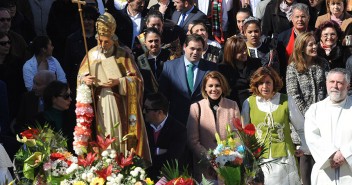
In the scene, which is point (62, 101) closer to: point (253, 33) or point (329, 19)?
point (253, 33)

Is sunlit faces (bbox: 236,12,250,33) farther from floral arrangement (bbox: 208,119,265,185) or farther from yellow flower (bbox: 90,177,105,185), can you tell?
yellow flower (bbox: 90,177,105,185)

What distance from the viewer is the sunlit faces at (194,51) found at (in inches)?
626

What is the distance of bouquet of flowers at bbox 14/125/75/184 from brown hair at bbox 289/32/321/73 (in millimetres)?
3974

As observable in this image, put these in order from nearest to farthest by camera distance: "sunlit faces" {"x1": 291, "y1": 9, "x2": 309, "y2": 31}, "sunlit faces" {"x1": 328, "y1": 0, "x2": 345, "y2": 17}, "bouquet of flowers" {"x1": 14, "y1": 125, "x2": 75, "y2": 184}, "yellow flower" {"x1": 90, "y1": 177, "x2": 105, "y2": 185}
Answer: "yellow flower" {"x1": 90, "y1": 177, "x2": 105, "y2": 185} < "bouquet of flowers" {"x1": 14, "y1": 125, "x2": 75, "y2": 184} < "sunlit faces" {"x1": 291, "y1": 9, "x2": 309, "y2": 31} < "sunlit faces" {"x1": 328, "y1": 0, "x2": 345, "y2": 17}

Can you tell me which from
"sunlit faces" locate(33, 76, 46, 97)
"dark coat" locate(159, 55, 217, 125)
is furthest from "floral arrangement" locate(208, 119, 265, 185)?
"sunlit faces" locate(33, 76, 46, 97)

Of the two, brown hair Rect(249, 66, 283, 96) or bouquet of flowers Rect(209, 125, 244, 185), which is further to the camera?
brown hair Rect(249, 66, 283, 96)

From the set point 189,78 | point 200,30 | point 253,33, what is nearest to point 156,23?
point 200,30

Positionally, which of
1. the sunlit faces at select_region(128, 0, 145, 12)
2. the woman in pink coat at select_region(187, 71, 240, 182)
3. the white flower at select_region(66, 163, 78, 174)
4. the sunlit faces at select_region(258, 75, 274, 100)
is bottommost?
the white flower at select_region(66, 163, 78, 174)

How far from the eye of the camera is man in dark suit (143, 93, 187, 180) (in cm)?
1469

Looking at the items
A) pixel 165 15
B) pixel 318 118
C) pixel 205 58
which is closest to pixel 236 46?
pixel 205 58

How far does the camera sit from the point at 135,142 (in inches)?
562

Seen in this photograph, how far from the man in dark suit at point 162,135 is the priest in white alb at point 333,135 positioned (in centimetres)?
149

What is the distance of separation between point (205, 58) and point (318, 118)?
9.85 ft

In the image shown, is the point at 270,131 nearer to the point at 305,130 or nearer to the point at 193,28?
the point at 305,130
